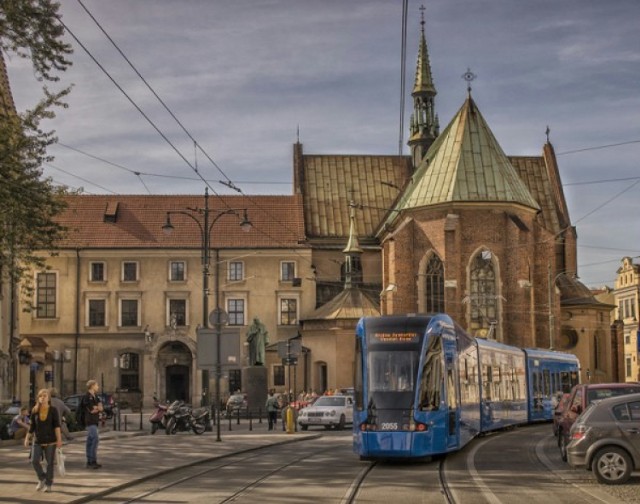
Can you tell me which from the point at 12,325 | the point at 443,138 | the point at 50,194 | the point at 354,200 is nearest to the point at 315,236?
the point at 354,200

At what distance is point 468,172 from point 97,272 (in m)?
23.4

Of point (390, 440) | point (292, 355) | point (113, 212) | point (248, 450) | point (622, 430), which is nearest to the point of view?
point (622, 430)

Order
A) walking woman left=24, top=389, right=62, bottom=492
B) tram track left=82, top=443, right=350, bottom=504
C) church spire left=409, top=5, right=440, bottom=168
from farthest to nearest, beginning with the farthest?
church spire left=409, top=5, right=440, bottom=168 < walking woman left=24, top=389, right=62, bottom=492 < tram track left=82, top=443, right=350, bottom=504

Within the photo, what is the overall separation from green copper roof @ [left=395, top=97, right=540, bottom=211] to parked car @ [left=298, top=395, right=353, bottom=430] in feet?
66.2

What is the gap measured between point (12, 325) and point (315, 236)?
26.3 m

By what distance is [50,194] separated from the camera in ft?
88.7

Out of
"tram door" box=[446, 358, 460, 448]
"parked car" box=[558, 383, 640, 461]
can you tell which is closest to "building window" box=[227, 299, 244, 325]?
"parked car" box=[558, 383, 640, 461]

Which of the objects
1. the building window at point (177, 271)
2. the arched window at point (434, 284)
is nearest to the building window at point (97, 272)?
the building window at point (177, 271)

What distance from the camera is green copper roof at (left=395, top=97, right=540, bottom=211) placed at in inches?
2211

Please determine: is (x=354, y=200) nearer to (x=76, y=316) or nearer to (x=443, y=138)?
(x=443, y=138)

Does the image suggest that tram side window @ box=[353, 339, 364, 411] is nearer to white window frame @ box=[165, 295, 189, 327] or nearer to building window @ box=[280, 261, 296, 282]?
building window @ box=[280, 261, 296, 282]

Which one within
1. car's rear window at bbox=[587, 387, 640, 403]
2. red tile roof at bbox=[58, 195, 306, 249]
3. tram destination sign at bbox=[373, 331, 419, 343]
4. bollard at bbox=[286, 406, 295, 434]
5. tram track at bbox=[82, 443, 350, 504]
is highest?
red tile roof at bbox=[58, 195, 306, 249]

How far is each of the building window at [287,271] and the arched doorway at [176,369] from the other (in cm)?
752

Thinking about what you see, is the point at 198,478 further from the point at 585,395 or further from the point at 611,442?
the point at 585,395
